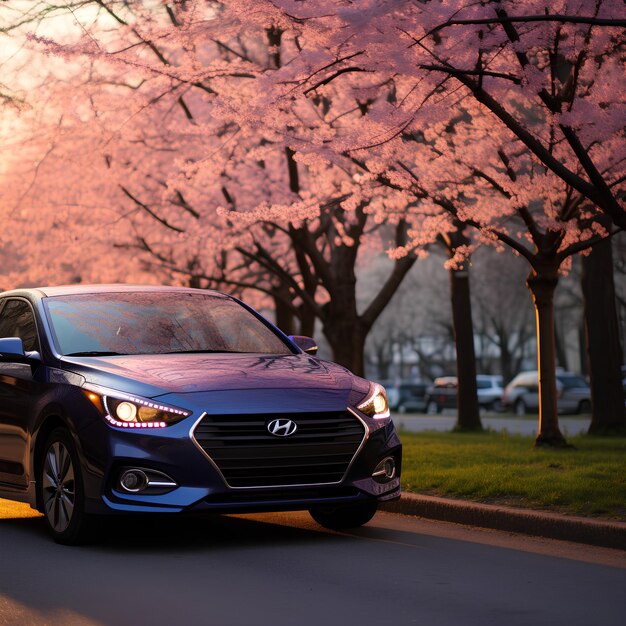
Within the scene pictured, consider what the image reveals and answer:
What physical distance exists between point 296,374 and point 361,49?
3022 millimetres

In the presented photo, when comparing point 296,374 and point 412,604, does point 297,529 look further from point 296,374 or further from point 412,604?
point 412,604

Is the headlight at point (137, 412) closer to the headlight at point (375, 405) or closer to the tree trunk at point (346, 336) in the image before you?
the headlight at point (375, 405)

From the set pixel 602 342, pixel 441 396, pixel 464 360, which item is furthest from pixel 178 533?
pixel 441 396

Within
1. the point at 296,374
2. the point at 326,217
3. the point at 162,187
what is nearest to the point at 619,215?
the point at 296,374

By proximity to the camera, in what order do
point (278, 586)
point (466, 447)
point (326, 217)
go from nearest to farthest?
1. point (278, 586)
2. point (466, 447)
3. point (326, 217)

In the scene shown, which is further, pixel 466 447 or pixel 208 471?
pixel 466 447

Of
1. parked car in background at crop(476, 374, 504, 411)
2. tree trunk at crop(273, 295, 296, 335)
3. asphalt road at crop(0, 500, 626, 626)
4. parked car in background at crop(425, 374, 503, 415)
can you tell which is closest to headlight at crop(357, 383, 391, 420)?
asphalt road at crop(0, 500, 626, 626)

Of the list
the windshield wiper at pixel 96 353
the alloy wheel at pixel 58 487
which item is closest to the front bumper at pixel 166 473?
the alloy wheel at pixel 58 487

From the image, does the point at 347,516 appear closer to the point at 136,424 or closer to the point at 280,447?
the point at 280,447

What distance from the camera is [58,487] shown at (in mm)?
9133

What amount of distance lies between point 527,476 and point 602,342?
968cm

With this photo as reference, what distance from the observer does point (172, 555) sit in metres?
8.57

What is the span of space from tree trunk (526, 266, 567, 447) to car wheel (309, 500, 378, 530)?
6.34 meters

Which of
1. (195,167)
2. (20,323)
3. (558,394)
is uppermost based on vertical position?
(195,167)
